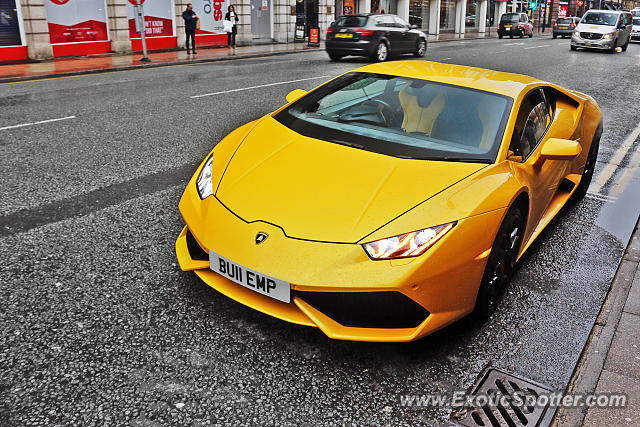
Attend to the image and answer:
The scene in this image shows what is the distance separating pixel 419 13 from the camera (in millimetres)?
42812

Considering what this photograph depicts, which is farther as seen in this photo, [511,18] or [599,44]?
[511,18]

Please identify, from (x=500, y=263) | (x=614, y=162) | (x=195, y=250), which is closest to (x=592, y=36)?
(x=614, y=162)

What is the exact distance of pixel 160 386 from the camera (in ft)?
8.93

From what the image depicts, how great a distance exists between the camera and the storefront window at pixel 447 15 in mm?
44969

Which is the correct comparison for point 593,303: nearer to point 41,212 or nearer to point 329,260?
point 329,260

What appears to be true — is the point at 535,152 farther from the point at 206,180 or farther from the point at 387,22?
the point at 387,22

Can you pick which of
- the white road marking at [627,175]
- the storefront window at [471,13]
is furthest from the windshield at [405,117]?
the storefront window at [471,13]

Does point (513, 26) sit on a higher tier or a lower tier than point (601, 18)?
lower

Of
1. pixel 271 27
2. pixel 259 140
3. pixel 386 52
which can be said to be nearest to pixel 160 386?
pixel 259 140

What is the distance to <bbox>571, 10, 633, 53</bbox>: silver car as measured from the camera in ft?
87.6

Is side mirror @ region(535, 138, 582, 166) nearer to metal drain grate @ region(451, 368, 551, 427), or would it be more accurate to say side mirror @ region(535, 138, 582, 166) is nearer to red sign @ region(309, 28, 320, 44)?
metal drain grate @ region(451, 368, 551, 427)

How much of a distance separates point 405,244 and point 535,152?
1.64 metres

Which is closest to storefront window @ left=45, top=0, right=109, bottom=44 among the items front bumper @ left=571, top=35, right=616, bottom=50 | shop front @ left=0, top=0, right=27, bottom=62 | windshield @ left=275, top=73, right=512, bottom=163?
shop front @ left=0, top=0, right=27, bottom=62

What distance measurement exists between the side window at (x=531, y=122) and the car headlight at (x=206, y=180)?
1885 mm
